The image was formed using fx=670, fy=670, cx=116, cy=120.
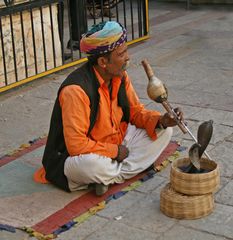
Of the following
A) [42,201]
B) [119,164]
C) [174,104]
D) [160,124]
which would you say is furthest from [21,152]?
[174,104]

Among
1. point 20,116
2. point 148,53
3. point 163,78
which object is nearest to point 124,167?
point 20,116

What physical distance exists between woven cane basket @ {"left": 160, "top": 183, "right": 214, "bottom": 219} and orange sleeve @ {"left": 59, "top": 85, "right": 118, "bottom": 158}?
1.78 ft

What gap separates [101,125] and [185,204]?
2.71 ft

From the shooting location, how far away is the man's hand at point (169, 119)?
423cm

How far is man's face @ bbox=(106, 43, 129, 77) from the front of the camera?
13.9 ft

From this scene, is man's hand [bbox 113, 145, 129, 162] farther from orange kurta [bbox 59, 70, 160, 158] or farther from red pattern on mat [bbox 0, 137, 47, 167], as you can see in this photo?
red pattern on mat [bbox 0, 137, 47, 167]

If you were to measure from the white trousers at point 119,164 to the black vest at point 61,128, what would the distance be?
0.08 meters

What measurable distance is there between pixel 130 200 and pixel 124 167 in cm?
26

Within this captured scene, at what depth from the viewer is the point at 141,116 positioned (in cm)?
462

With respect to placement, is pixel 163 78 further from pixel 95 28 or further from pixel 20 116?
pixel 95 28

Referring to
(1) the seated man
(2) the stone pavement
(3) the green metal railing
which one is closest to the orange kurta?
(1) the seated man

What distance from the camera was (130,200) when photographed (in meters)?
4.30

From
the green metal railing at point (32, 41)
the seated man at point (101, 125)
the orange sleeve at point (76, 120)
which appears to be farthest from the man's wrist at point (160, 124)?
the green metal railing at point (32, 41)

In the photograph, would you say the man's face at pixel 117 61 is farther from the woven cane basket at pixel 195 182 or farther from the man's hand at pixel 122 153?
the woven cane basket at pixel 195 182
